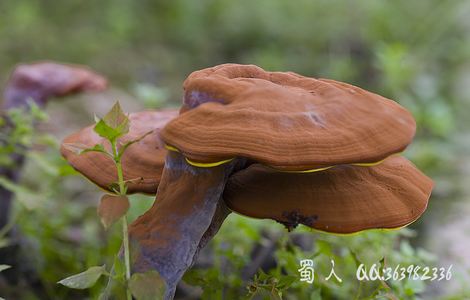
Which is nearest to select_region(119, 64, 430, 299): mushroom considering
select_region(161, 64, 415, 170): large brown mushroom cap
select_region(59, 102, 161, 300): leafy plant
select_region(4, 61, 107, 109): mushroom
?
select_region(161, 64, 415, 170): large brown mushroom cap

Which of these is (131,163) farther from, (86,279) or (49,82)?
(49,82)

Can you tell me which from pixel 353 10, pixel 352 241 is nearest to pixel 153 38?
pixel 353 10

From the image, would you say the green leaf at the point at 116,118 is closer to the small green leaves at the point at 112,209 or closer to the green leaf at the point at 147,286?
the small green leaves at the point at 112,209

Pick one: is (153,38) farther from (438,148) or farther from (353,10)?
(438,148)

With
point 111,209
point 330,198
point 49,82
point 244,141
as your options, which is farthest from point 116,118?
point 49,82

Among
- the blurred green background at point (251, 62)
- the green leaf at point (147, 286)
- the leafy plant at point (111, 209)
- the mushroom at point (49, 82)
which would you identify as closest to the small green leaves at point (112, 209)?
the leafy plant at point (111, 209)
